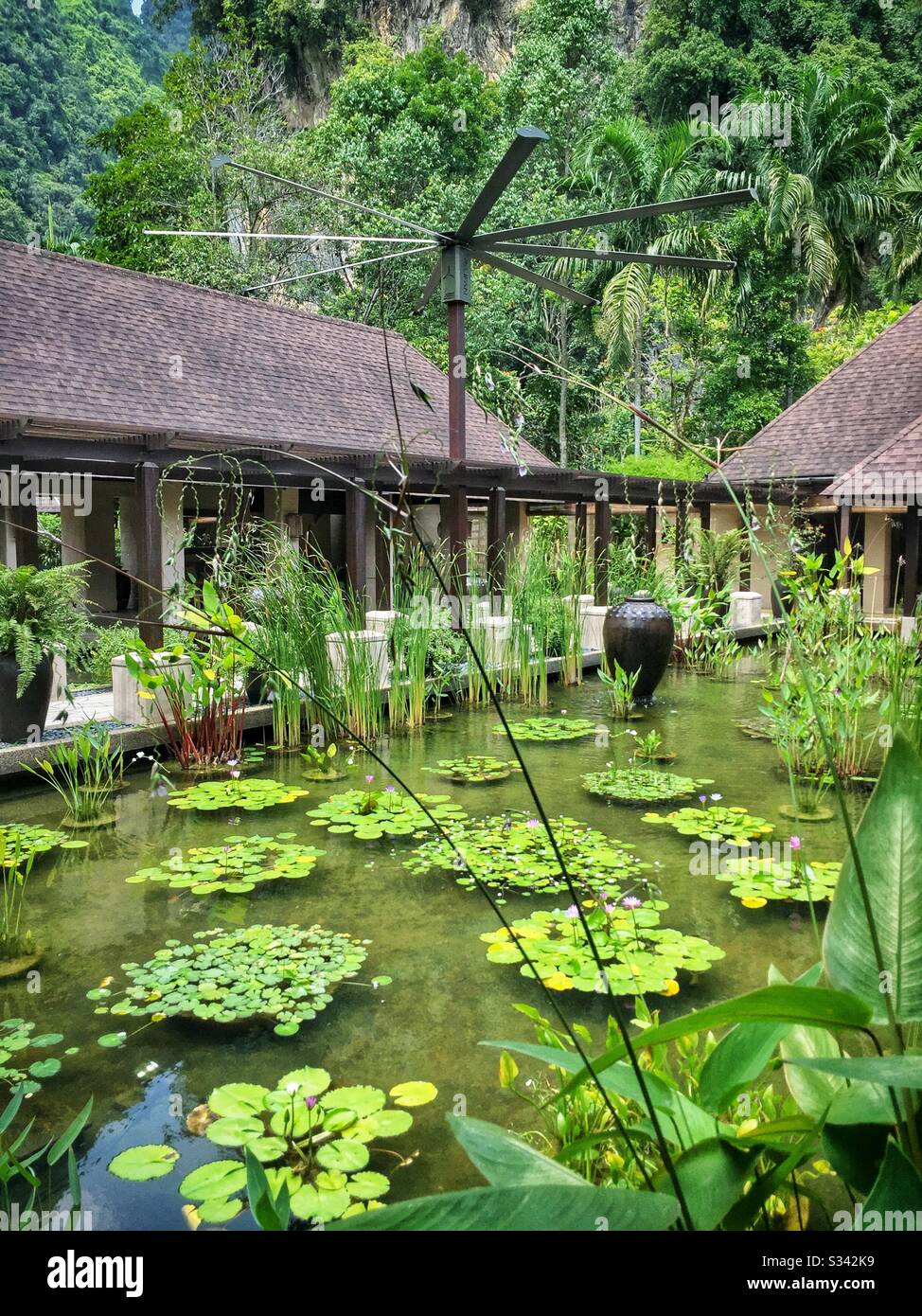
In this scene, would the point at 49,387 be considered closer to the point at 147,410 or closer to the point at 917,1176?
the point at 147,410

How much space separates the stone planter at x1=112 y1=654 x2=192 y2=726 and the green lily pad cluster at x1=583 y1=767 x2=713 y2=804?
2945 millimetres

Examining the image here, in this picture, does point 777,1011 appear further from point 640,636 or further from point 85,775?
point 640,636

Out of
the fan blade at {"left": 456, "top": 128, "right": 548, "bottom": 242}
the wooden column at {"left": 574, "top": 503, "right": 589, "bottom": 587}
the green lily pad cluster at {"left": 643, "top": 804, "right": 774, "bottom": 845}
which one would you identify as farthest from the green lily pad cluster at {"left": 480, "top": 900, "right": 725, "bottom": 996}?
the wooden column at {"left": 574, "top": 503, "right": 589, "bottom": 587}

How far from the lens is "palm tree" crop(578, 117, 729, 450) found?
2314 cm

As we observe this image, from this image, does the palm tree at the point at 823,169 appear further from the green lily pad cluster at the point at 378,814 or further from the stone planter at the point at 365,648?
the green lily pad cluster at the point at 378,814

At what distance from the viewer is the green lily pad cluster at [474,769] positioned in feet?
19.5

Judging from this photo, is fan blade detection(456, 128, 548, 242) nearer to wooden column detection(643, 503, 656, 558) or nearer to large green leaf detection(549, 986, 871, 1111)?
wooden column detection(643, 503, 656, 558)

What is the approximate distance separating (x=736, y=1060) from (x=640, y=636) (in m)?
7.02

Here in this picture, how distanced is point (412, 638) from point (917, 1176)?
21.1ft

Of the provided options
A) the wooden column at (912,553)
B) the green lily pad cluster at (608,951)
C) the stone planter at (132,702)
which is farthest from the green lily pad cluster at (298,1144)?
the wooden column at (912,553)

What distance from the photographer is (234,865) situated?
438 centimetres

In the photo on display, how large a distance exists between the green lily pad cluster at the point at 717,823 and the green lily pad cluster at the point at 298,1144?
2.57 m

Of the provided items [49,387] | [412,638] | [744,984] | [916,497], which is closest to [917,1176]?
A: [744,984]

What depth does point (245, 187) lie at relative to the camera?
24141 millimetres
